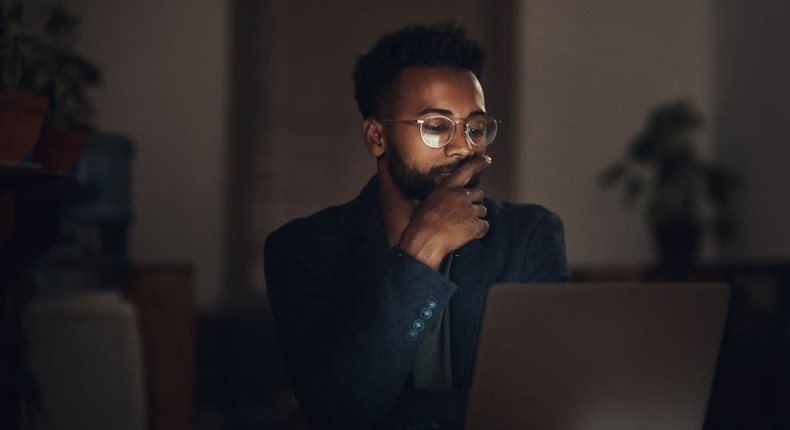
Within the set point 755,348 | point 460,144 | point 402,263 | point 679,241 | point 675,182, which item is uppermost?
point 460,144

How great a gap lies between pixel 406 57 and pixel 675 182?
99.9 inches

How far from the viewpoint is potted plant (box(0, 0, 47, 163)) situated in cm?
110

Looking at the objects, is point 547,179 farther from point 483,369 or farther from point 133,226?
point 483,369

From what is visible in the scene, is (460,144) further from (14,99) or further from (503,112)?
(503,112)

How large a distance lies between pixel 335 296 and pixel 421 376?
0.12 metres

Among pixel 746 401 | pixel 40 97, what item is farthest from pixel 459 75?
pixel 746 401

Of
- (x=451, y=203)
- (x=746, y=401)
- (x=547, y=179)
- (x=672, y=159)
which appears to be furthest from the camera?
(x=547, y=179)

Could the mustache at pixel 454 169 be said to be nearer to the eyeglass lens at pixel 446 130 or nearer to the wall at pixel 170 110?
the eyeglass lens at pixel 446 130

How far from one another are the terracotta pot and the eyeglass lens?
0.73 meters

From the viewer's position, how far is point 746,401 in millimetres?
2549

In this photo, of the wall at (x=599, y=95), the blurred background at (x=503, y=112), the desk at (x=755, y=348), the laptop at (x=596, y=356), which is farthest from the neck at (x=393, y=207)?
the wall at (x=599, y=95)

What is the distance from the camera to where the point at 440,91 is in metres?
Answer: 0.82

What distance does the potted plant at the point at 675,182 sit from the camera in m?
3.08

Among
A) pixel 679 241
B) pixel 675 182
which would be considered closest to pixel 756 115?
pixel 675 182
